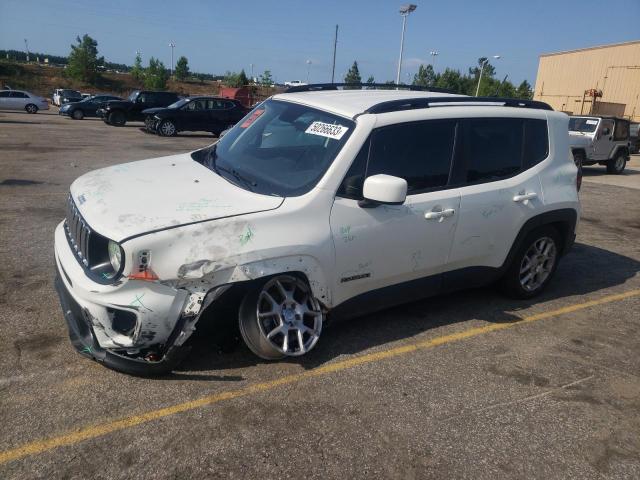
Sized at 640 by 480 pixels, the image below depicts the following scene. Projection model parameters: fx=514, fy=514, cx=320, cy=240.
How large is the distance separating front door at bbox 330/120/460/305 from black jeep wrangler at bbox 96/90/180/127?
76.2ft

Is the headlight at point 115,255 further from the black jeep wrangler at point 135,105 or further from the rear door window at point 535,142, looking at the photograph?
the black jeep wrangler at point 135,105

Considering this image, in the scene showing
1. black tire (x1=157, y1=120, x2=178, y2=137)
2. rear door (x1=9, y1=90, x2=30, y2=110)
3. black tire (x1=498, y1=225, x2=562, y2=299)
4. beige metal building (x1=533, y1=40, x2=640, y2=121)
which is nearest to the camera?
black tire (x1=498, y1=225, x2=562, y2=299)

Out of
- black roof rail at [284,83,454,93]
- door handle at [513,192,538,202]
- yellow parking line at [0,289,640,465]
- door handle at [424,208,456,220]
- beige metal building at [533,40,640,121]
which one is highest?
beige metal building at [533,40,640,121]

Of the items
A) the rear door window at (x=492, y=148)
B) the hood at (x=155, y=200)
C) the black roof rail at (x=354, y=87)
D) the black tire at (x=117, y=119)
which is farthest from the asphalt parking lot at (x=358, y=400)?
the black tire at (x=117, y=119)

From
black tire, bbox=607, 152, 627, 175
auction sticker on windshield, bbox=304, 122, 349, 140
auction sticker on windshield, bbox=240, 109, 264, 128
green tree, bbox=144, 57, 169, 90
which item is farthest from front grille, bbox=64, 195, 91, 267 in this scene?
green tree, bbox=144, 57, 169, 90

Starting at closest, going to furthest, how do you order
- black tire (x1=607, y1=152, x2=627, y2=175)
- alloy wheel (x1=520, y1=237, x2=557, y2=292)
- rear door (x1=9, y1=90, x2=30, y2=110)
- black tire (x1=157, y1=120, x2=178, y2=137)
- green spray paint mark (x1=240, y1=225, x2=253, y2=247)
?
green spray paint mark (x1=240, y1=225, x2=253, y2=247) < alloy wheel (x1=520, y1=237, x2=557, y2=292) < black tire (x1=607, y1=152, x2=627, y2=175) < black tire (x1=157, y1=120, x2=178, y2=137) < rear door (x1=9, y1=90, x2=30, y2=110)

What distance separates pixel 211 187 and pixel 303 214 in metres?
0.72

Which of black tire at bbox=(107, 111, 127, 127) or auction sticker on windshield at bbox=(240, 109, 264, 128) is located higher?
auction sticker on windshield at bbox=(240, 109, 264, 128)

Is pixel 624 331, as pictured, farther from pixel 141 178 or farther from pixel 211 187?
pixel 141 178

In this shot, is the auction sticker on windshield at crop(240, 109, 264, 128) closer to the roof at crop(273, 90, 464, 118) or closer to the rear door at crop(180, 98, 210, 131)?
the roof at crop(273, 90, 464, 118)

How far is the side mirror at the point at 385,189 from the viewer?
335cm

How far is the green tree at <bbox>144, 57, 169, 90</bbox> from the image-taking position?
67.5 meters

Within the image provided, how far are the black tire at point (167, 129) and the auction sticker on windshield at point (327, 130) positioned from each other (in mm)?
18222

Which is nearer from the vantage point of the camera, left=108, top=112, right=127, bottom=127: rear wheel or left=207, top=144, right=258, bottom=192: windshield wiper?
left=207, top=144, right=258, bottom=192: windshield wiper
